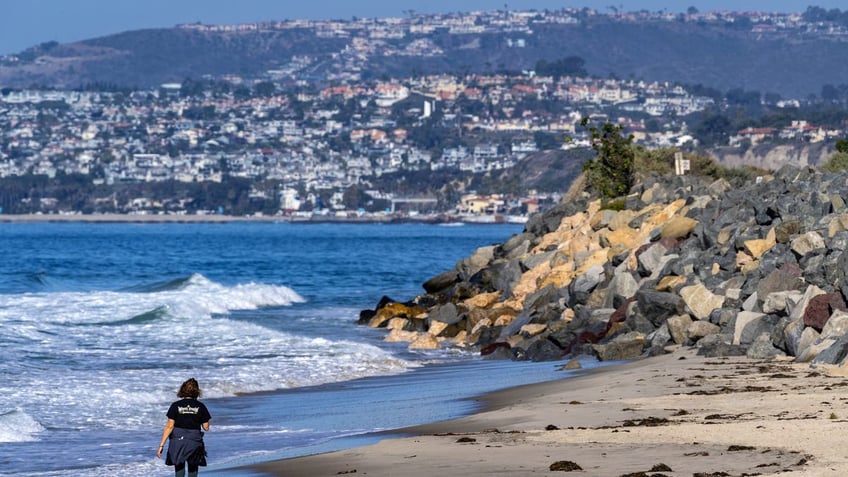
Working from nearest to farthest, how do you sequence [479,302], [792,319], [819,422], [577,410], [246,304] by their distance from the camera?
[819,422], [577,410], [792,319], [479,302], [246,304]

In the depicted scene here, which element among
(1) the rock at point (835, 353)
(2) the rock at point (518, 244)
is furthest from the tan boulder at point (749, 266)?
(2) the rock at point (518, 244)

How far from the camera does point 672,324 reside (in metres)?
18.1

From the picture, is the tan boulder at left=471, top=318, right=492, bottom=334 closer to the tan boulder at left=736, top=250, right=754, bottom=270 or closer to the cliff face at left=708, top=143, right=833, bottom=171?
the tan boulder at left=736, top=250, right=754, bottom=270

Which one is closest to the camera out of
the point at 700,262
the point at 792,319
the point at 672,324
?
the point at 792,319

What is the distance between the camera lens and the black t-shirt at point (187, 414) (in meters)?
10.1

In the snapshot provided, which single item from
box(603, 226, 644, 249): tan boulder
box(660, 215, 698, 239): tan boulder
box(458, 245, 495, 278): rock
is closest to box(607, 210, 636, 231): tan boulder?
box(603, 226, 644, 249): tan boulder

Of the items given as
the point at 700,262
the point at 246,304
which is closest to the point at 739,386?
the point at 700,262

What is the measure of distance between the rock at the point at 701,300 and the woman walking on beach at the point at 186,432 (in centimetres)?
921

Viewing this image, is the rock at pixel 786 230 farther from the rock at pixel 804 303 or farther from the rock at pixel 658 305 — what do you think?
the rock at pixel 804 303

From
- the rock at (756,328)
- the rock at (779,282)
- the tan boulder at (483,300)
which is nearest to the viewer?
the rock at (756,328)

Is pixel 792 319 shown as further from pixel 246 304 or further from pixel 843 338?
pixel 246 304

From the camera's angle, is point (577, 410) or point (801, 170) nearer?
point (577, 410)

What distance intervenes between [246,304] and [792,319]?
22.5 m

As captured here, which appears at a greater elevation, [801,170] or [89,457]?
[801,170]
